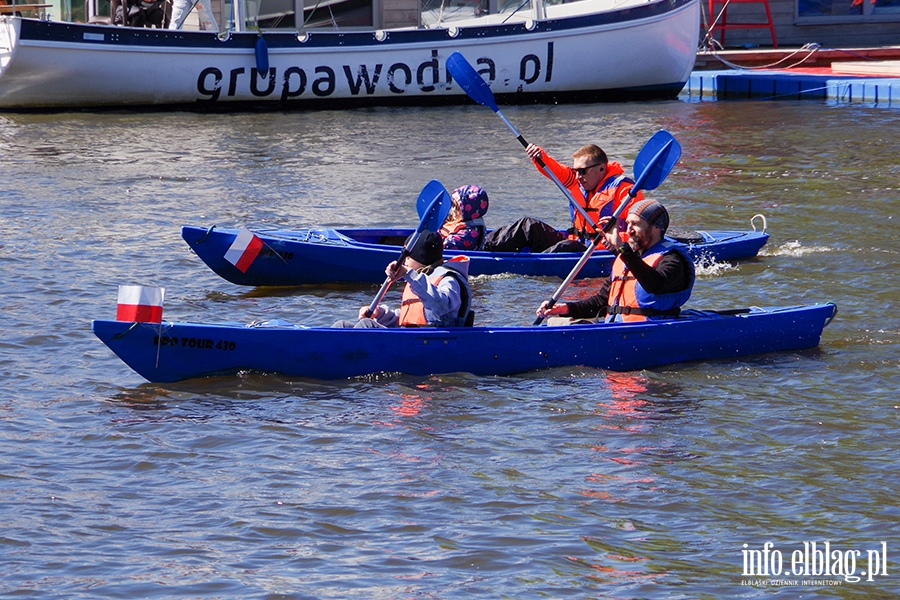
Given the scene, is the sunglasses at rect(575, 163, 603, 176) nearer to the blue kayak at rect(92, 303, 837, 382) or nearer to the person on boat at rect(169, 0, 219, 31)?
the blue kayak at rect(92, 303, 837, 382)

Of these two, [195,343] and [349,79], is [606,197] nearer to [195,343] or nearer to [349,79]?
[195,343]

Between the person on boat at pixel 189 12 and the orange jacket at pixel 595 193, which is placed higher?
the person on boat at pixel 189 12

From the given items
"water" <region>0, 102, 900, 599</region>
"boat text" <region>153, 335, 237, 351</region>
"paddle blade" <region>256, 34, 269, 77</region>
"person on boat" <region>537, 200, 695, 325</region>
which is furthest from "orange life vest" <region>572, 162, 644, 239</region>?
"paddle blade" <region>256, 34, 269, 77</region>

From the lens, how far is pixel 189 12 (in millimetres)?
17641

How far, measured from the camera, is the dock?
17.7 metres

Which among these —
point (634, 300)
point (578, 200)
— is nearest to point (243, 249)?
point (578, 200)

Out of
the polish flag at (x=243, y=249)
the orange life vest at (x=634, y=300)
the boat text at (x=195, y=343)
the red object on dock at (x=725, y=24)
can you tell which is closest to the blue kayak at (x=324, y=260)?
the polish flag at (x=243, y=249)

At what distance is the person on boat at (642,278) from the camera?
659 centimetres

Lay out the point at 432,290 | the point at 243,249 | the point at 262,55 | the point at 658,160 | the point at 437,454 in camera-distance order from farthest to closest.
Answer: the point at 262,55 < the point at 243,249 < the point at 658,160 < the point at 432,290 < the point at 437,454

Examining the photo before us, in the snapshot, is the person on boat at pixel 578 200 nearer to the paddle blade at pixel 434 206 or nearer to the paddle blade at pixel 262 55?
the paddle blade at pixel 434 206

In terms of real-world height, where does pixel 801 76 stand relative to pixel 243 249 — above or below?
above

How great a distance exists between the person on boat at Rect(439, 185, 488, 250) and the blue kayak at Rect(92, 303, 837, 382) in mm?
2531

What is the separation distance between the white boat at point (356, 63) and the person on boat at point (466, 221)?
936 centimetres

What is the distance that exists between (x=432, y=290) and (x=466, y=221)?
2.61 m
